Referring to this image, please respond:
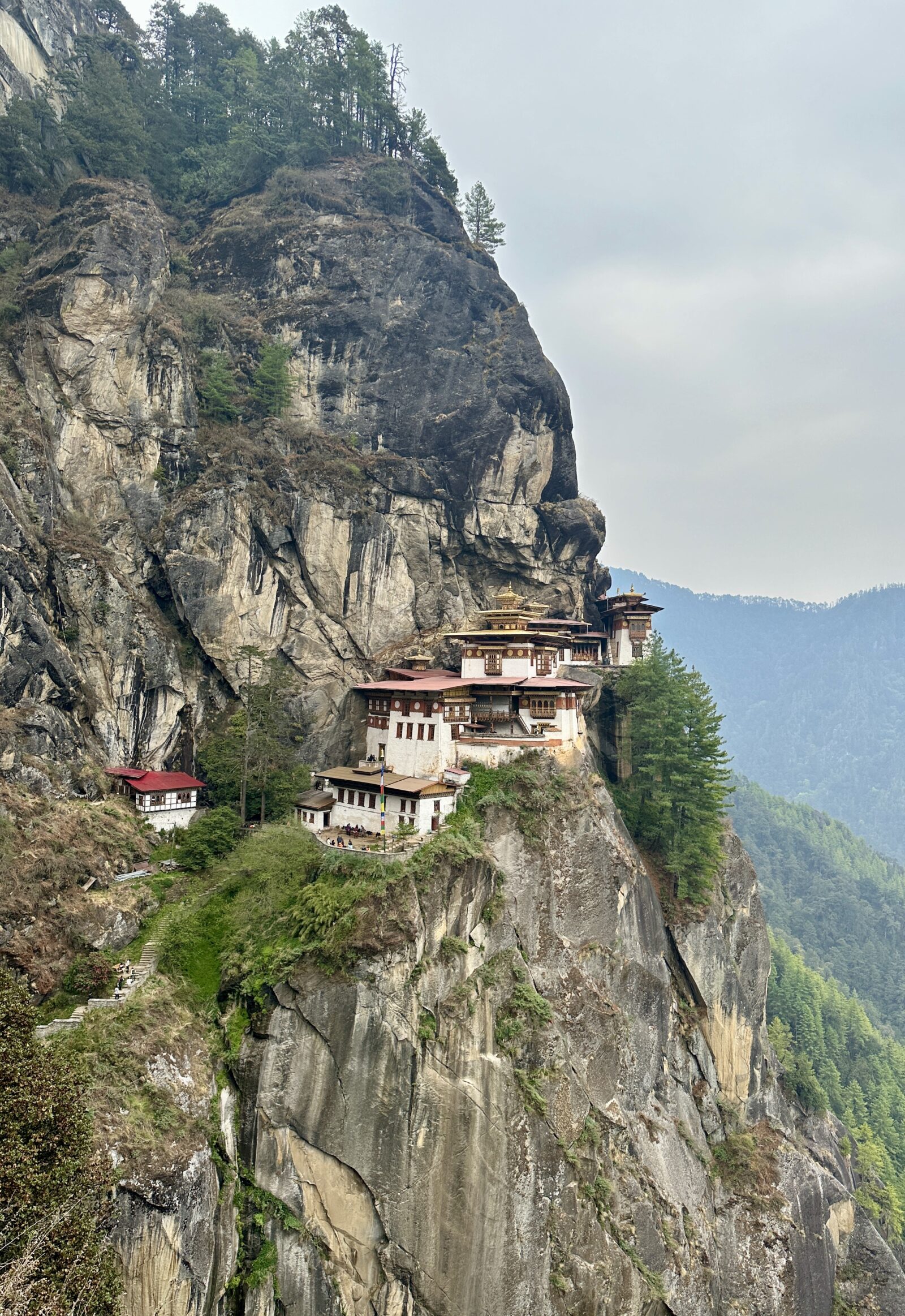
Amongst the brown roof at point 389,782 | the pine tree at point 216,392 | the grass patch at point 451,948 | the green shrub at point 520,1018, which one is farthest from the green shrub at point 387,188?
the green shrub at point 520,1018

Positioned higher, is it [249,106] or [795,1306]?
[249,106]

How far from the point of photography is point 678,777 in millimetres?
40719

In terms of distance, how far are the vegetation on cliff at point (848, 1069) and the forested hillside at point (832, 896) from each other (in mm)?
26233

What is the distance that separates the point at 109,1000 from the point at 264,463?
30472 mm

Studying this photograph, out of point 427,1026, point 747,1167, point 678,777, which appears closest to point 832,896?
point 747,1167

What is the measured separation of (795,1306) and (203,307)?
64027 mm

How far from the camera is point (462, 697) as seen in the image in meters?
A: 37.9

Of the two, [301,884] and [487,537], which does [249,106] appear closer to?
[487,537]

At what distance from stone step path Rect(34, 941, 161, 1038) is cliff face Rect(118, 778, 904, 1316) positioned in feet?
14.3

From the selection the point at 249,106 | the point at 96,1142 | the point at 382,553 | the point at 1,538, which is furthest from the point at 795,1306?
the point at 249,106

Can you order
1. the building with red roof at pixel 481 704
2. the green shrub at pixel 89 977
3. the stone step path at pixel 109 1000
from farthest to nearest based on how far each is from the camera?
the building with red roof at pixel 481 704 < the green shrub at pixel 89 977 < the stone step path at pixel 109 1000

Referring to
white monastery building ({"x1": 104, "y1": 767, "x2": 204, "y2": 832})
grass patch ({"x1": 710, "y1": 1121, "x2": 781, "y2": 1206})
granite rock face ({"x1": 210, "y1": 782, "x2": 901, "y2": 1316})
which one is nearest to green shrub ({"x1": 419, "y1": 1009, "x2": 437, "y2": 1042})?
granite rock face ({"x1": 210, "y1": 782, "x2": 901, "y2": 1316})

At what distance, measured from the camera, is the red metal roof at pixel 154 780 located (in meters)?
33.6

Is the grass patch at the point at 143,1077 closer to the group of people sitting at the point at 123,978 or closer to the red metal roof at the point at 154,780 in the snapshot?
the group of people sitting at the point at 123,978
